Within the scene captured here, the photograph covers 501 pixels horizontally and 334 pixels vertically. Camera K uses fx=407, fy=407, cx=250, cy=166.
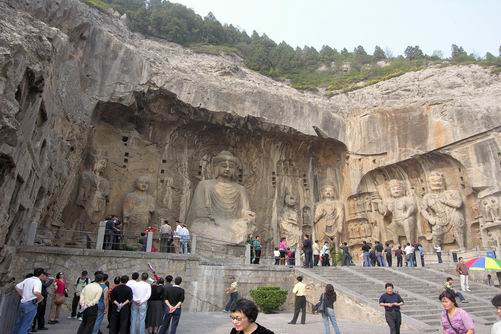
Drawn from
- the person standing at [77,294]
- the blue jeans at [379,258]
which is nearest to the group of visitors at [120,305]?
the person standing at [77,294]

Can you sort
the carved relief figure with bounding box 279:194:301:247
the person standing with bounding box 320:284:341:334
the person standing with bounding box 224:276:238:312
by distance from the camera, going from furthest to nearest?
the carved relief figure with bounding box 279:194:301:247
the person standing with bounding box 224:276:238:312
the person standing with bounding box 320:284:341:334

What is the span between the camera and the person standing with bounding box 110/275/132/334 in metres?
6.09

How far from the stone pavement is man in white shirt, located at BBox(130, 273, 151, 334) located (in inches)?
53.0

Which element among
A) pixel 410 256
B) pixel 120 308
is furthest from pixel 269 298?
pixel 410 256

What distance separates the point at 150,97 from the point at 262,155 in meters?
6.41

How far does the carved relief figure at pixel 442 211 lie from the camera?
17.4 metres

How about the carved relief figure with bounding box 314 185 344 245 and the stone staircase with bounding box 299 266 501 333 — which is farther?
the carved relief figure with bounding box 314 185 344 245

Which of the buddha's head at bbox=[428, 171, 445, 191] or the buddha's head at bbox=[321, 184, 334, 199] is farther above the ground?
the buddha's head at bbox=[428, 171, 445, 191]

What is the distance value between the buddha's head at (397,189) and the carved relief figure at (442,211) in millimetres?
1207

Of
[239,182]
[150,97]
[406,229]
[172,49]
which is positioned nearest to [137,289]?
[150,97]

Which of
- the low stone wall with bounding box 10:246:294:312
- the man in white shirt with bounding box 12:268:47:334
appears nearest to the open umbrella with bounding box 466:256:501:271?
the low stone wall with bounding box 10:246:294:312

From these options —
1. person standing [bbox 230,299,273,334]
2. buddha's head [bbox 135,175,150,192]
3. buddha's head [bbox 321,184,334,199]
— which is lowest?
person standing [bbox 230,299,273,334]

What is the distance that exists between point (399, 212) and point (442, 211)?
1.79 meters

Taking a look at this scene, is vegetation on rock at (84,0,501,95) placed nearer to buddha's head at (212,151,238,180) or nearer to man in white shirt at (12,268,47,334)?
buddha's head at (212,151,238,180)
